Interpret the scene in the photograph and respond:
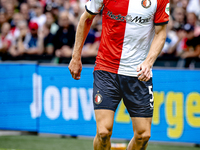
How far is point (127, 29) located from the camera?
3875 mm

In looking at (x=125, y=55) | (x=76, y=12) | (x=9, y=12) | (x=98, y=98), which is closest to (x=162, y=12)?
(x=125, y=55)

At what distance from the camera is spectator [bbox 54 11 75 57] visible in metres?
8.01

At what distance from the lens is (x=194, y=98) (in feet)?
20.0

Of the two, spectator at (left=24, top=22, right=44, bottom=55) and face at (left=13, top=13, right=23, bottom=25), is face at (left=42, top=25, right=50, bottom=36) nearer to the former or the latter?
spectator at (left=24, top=22, right=44, bottom=55)

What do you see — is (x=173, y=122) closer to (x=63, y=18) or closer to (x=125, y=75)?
(x=125, y=75)

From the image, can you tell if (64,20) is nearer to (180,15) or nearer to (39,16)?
(39,16)

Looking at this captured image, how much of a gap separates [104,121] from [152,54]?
2.92ft

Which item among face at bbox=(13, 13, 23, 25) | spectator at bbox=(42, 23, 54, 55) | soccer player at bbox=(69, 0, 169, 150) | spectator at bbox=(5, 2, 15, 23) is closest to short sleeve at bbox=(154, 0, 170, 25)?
soccer player at bbox=(69, 0, 169, 150)

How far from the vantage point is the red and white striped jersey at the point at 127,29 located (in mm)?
3816

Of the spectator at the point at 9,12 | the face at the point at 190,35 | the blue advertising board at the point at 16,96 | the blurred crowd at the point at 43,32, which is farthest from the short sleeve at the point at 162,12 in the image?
the spectator at the point at 9,12

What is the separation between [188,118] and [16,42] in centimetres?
547

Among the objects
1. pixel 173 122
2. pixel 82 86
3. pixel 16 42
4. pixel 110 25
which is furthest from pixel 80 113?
pixel 16 42

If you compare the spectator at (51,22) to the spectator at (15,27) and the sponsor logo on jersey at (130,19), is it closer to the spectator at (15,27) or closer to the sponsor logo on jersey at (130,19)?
the spectator at (15,27)

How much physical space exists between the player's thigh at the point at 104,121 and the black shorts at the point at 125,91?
0.26 ft
